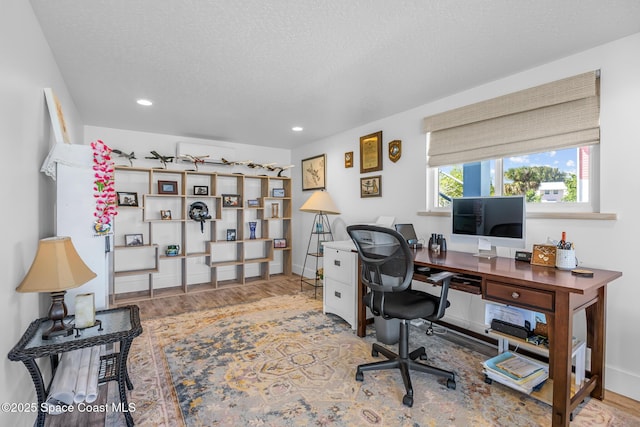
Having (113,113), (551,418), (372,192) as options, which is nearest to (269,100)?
(372,192)

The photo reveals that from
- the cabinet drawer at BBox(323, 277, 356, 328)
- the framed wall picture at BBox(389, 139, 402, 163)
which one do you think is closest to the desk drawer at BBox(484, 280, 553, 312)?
the cabinet drawer at BBox(323, 277, 356, 328)

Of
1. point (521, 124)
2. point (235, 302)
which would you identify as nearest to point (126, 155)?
point (235, 302)

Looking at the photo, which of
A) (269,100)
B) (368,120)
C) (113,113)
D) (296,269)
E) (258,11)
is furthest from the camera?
(296,269)

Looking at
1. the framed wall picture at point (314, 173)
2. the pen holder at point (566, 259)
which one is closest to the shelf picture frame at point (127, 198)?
the framed wall picture at point (314, 173)

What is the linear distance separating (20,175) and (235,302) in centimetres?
267

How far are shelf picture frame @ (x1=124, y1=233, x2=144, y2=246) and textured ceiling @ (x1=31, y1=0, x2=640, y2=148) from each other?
5.36ft

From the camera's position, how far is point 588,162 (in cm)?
214

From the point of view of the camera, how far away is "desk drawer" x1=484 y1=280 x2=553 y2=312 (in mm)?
1603

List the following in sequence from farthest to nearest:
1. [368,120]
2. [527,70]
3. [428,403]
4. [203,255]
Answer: [203,255] → [368,120] → [527,70] → [428,403]

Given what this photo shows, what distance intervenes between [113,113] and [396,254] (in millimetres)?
3425

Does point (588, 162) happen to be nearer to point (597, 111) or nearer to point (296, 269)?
point (597, 111)

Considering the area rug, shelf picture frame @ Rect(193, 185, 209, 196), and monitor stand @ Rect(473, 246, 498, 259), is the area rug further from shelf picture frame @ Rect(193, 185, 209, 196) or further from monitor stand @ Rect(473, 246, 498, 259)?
shelf picture frame @ Rect(193, 185, 209, 196)

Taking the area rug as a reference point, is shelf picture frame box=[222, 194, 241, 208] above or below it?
above

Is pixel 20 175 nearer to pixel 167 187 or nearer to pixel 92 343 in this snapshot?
pixel 92 343
